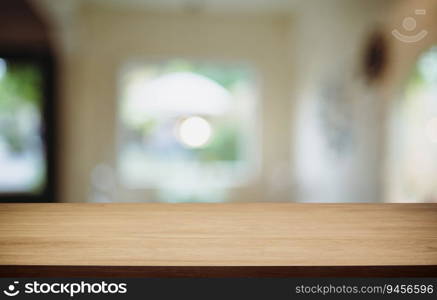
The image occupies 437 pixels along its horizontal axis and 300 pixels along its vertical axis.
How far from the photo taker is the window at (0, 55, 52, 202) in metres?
1.91

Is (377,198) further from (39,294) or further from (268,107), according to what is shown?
(268,107)

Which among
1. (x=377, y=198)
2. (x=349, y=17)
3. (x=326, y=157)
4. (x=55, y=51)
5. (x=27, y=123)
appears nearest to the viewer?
(x=377, y=198)

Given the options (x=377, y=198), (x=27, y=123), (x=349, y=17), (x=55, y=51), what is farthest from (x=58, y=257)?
(x=55, y=51)

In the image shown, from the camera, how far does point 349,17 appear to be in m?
1.83

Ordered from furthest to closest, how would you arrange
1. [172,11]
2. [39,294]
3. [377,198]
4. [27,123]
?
[172,11] → [27,123] → [377,198] → [39,294]

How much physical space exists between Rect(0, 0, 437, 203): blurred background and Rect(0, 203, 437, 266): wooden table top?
1.84 metres

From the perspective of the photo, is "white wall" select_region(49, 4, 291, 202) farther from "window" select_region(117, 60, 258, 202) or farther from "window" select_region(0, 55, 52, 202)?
"window" select_region(0, 55, 52, 202)

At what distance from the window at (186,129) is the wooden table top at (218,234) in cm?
298

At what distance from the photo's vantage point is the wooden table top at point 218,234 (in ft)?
0.58

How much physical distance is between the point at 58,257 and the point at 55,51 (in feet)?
8.76

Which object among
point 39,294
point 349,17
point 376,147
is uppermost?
point 349,17

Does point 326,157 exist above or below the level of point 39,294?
above

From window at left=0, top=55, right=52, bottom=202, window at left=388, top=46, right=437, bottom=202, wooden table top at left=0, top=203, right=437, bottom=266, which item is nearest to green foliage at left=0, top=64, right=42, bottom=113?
window at left=0, top=55, right=52, bottom=202
